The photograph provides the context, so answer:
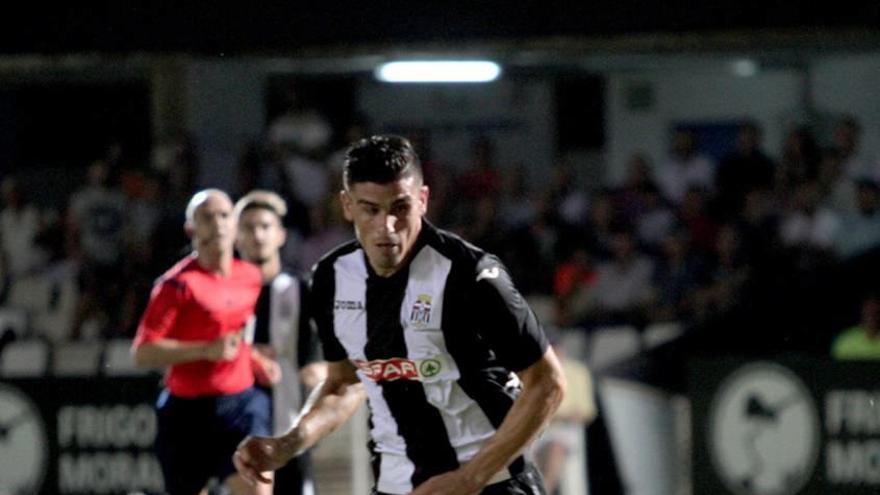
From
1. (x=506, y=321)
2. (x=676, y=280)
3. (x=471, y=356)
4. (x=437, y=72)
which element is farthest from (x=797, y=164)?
(x=506, y=321)

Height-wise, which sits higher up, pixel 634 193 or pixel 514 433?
pixel 634 193

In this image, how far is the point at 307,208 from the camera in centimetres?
1319

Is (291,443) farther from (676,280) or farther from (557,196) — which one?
(557,196)

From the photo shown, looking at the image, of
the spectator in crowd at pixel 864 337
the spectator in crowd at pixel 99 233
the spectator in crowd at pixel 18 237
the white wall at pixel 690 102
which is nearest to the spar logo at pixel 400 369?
the spectator in crowd at pixel 864 337

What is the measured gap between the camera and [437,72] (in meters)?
16.9

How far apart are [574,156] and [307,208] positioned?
4.62 metres

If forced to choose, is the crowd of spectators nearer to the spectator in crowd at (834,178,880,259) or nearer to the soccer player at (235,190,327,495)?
the spectator in crowd at (834,178,880,259)

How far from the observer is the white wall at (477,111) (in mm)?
17359

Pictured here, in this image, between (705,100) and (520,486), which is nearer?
(520,486)

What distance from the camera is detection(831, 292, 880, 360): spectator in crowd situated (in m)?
10.8

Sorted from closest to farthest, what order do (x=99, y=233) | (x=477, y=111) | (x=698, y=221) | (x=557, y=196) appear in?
(x=698, y=221) → (x=557, y=196) → (x=99, y=233) → (x=477, y=111)

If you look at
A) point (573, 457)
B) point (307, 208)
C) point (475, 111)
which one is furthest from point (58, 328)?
point (475, 111)

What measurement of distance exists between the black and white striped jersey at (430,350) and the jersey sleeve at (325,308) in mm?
34

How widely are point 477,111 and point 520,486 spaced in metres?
12.5
